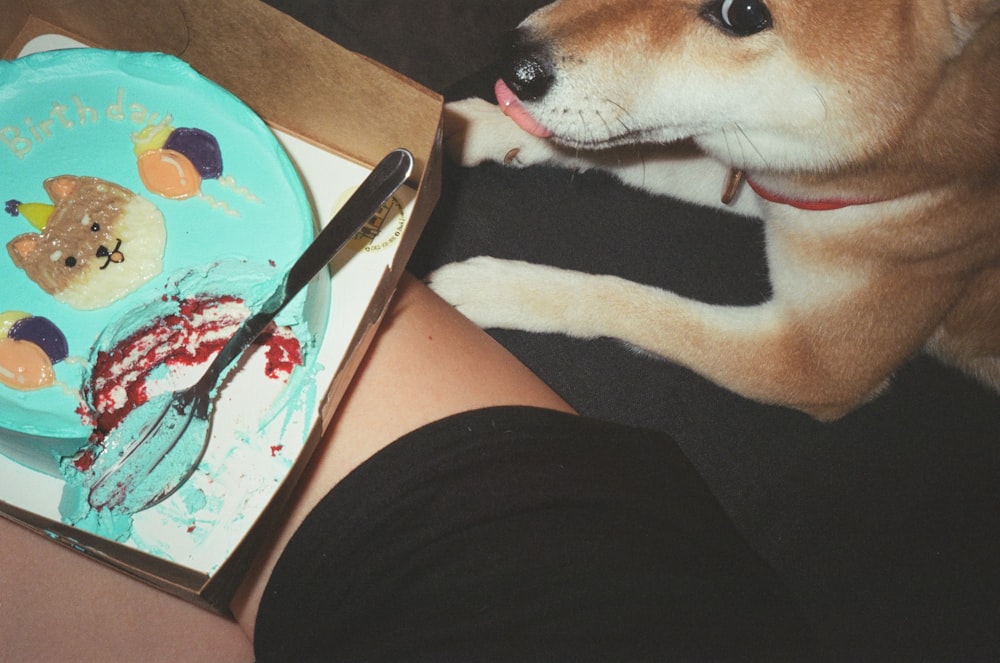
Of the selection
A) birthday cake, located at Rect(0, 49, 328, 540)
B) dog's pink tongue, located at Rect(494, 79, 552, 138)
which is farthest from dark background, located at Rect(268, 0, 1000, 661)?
birthday cake, located at Rect(0, 49, 328, 540)

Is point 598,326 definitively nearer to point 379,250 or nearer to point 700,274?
point 700,274

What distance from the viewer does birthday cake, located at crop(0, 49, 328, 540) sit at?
2.02 ft

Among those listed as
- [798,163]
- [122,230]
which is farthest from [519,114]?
[122,230]

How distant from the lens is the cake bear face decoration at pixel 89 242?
631 mm

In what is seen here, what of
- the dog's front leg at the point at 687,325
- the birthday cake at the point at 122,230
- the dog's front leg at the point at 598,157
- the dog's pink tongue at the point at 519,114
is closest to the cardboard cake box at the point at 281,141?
the birthday cake at the point at 122,230

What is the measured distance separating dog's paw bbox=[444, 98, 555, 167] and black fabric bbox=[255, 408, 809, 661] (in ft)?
1.92

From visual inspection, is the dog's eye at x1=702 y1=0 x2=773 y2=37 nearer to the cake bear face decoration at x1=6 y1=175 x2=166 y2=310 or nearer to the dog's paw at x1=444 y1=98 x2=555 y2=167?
the dog's paw at x1=444 y1=98 x2=555 y2=167

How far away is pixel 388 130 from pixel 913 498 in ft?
3.45

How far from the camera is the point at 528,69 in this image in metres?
0.86

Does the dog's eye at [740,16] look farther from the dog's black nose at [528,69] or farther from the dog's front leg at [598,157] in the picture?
the dog's front leg at [598,157]

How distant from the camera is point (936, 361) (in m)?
1.21

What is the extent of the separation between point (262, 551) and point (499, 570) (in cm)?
27

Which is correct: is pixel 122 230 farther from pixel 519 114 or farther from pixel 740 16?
pixel 740 16

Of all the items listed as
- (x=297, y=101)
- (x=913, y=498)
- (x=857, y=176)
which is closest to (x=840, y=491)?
(x=913, y=498)
